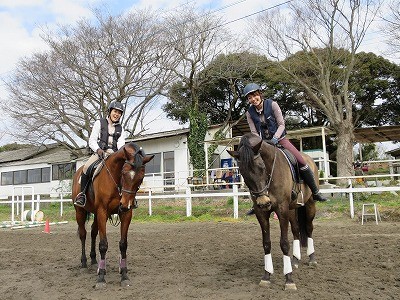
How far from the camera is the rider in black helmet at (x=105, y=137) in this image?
6352mm

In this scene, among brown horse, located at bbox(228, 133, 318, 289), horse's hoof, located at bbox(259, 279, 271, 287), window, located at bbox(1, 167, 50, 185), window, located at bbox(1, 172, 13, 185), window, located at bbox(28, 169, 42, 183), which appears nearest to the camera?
brown horse, located at bbox(228, 133, 318, 289)

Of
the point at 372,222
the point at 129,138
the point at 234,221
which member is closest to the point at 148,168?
the point at 129,138

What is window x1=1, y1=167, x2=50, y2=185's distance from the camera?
3522 centimetres

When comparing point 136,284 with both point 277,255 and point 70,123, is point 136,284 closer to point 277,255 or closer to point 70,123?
point 277,255

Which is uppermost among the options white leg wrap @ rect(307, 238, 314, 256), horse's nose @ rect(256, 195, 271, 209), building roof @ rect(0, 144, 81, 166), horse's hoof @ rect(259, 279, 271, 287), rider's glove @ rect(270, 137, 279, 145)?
building roof @ rect(0, 144, 81, 166)

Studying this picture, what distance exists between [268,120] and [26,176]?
1422 inches

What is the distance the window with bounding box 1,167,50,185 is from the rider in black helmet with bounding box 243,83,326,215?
32.6m

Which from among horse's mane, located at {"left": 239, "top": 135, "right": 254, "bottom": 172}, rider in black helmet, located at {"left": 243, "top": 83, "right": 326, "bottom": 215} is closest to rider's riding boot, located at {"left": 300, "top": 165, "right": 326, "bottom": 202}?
rider in black helmet, located at {"left": 243, "top": 83, "right": 326, "bottom": 215}

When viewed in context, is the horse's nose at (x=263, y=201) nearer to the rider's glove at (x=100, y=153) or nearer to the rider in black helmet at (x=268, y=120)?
the rider in black helmet at (x=268, y=120)

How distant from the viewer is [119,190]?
568 centimetres

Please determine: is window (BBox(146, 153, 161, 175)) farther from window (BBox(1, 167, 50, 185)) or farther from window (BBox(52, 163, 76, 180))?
window (BBox(1, 167, 50, 185))

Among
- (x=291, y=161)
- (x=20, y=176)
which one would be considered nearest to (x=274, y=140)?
(x=291, y=161)

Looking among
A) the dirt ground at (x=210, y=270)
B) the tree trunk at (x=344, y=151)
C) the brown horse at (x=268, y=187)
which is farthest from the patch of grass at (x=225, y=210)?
the brown horse at (x=268, y=187)

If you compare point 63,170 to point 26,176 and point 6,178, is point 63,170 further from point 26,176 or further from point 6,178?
point 6,178
